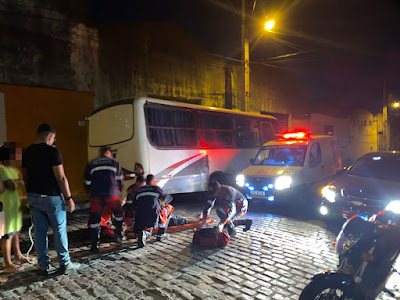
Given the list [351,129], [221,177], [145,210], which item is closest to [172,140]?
[221,177]

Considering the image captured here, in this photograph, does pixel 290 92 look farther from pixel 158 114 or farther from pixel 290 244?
pixel 290 244

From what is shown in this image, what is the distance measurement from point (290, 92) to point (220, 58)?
7312mm

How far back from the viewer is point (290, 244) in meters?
5.48

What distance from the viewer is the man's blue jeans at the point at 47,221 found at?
155 inches

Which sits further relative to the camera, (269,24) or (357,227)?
(269,24)

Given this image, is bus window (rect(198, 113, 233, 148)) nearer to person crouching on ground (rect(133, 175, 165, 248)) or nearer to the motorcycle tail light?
person crouching on ground (rect(133, 175, 165, 248))

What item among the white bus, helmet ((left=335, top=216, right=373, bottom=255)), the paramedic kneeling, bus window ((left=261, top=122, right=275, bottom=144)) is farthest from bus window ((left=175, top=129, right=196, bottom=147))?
helmet ((left=335, top=216, right=373, bottom=255))

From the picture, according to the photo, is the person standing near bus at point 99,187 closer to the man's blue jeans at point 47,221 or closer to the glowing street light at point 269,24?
the man's blue jeans at point 47,221

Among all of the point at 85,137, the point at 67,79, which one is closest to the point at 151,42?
the point at 67,79

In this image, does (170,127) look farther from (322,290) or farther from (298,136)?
(322,290)

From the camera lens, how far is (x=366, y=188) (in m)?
5.68

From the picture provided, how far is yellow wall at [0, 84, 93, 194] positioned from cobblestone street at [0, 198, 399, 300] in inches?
167

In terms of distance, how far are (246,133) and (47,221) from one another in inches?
306

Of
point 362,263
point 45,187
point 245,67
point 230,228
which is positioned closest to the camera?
point 362,263
